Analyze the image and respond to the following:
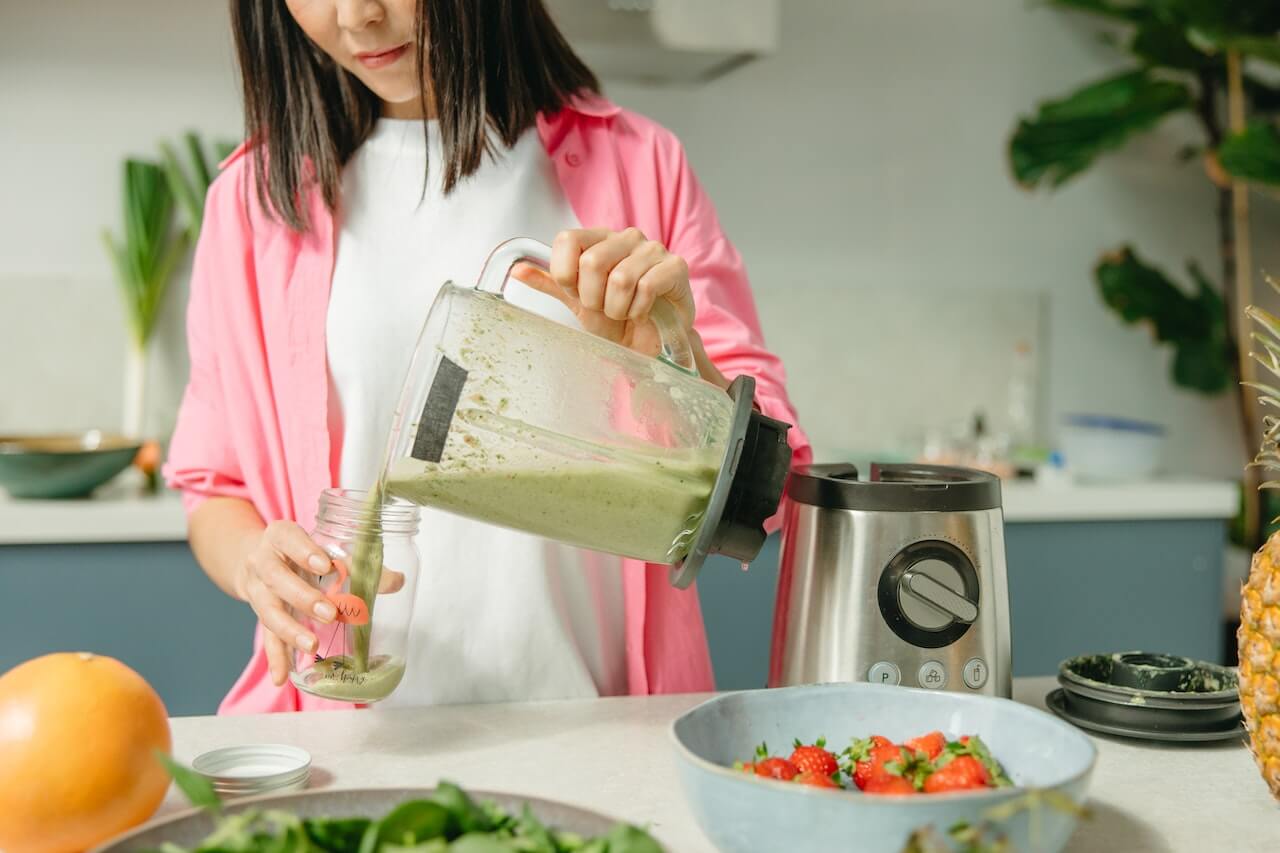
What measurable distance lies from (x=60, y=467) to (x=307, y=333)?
984mm

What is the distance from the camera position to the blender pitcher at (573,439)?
83 centimetres

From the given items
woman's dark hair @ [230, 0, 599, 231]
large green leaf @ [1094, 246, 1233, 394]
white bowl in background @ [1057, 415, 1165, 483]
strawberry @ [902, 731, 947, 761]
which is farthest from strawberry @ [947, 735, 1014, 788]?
large green leaf @ [1094, 246, 1233, 394]

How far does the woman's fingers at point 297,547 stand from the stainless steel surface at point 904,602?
0.38 m

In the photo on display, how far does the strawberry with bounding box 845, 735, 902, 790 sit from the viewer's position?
733 millimetres

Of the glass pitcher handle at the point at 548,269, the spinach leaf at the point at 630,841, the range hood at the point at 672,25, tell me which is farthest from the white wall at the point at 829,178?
the spinach leaf at the point at 630,841

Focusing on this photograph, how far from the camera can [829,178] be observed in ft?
9.30

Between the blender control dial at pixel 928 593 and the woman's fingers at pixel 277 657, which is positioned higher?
the blender control dial at pixel 928 593

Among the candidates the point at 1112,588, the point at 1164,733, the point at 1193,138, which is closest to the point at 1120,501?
the point at 1112,588

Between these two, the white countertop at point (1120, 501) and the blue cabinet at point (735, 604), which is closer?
the blue cabinet at point (735, 604)

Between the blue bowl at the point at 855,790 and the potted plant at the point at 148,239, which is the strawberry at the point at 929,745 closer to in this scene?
the blue bowl at the point at 855,790

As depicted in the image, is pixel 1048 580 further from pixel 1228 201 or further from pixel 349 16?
pixel 349 16

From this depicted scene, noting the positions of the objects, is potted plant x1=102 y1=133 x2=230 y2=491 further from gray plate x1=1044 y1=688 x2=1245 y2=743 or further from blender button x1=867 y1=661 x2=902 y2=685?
gray plate x1=1044 y1=688 x2=1245 y2=743

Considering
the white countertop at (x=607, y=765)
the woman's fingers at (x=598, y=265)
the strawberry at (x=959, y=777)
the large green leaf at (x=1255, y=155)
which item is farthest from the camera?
the large green leaf at (x=1255, y=155)

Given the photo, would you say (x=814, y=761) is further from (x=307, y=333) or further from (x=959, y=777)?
(x=307, y=333)
